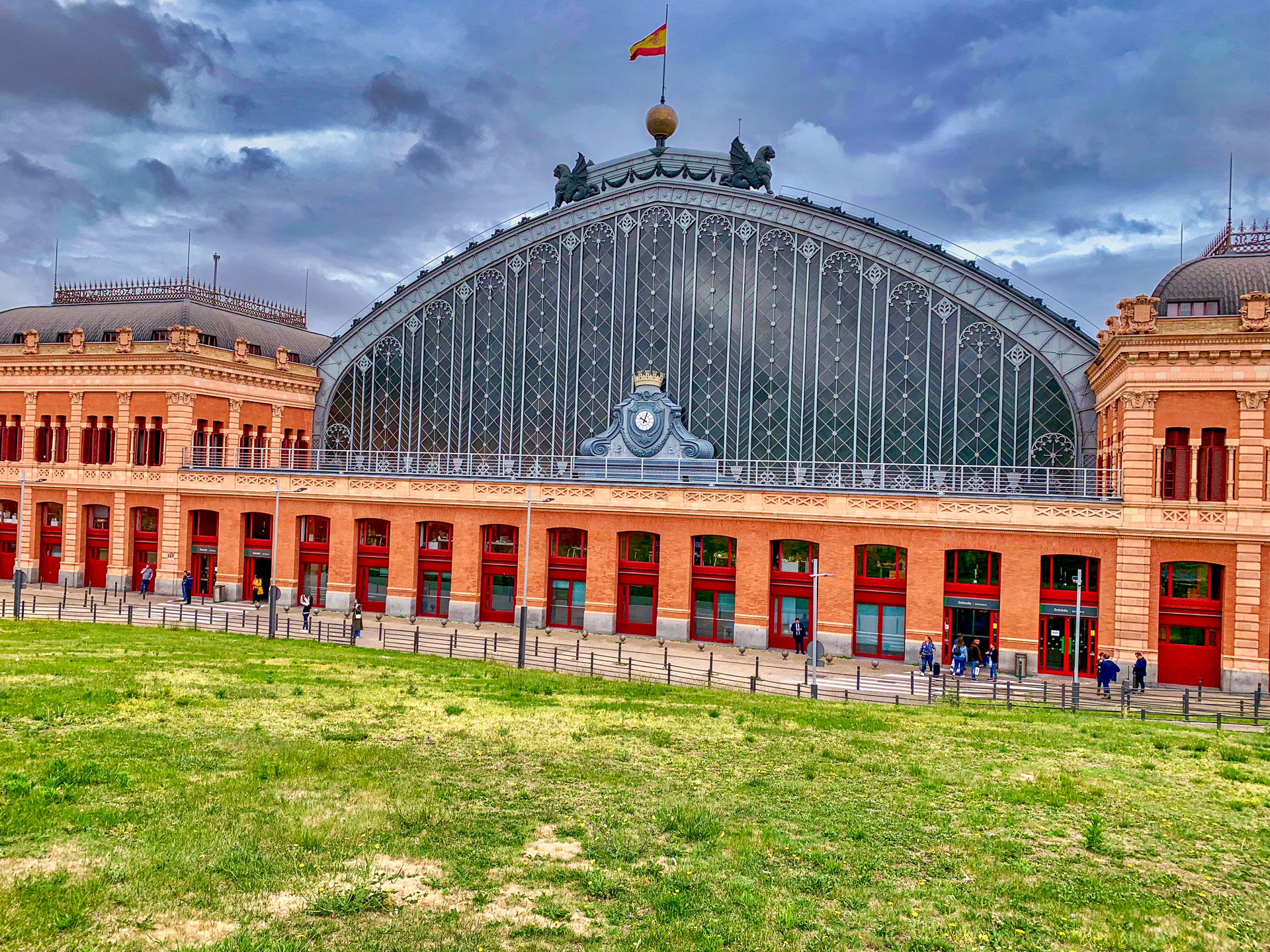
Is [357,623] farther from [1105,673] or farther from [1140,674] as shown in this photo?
[1140,674]

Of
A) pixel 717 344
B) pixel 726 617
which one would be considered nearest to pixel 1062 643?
pixel 726 617

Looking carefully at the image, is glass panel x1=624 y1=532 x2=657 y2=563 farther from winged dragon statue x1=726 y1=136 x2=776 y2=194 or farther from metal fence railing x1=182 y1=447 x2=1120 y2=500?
winged dragon statue x1=726 y1=136 x2=776 y2=194

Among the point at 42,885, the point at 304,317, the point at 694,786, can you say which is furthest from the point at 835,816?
the point at 304,317

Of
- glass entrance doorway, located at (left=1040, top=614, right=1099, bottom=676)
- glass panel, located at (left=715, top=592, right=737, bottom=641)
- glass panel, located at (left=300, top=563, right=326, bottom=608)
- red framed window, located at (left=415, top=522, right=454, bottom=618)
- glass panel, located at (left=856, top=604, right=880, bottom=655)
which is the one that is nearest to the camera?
glass entrance doorway, located at (left=1040, top=614, right=1099, bottom=676)

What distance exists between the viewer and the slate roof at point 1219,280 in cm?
4191

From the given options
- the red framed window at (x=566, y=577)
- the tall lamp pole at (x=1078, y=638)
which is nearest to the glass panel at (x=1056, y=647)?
the tall lamp pole at (x=1078, y=638)

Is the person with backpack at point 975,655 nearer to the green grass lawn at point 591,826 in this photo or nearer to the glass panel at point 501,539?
the green grass lawn at point 591,826

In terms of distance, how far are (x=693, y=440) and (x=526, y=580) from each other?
49.5ft

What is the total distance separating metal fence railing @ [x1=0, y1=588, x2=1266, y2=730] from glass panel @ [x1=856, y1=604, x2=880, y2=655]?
228 cm

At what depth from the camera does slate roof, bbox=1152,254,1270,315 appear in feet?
137

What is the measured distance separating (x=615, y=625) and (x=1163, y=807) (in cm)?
3204

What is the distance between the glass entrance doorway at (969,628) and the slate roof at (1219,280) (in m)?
16.9

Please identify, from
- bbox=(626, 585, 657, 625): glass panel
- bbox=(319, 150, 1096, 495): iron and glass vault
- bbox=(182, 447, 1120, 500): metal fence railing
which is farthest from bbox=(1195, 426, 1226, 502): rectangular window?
bbox=(626, 585, 657, 625): glass panel

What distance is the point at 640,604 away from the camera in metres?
49.2
